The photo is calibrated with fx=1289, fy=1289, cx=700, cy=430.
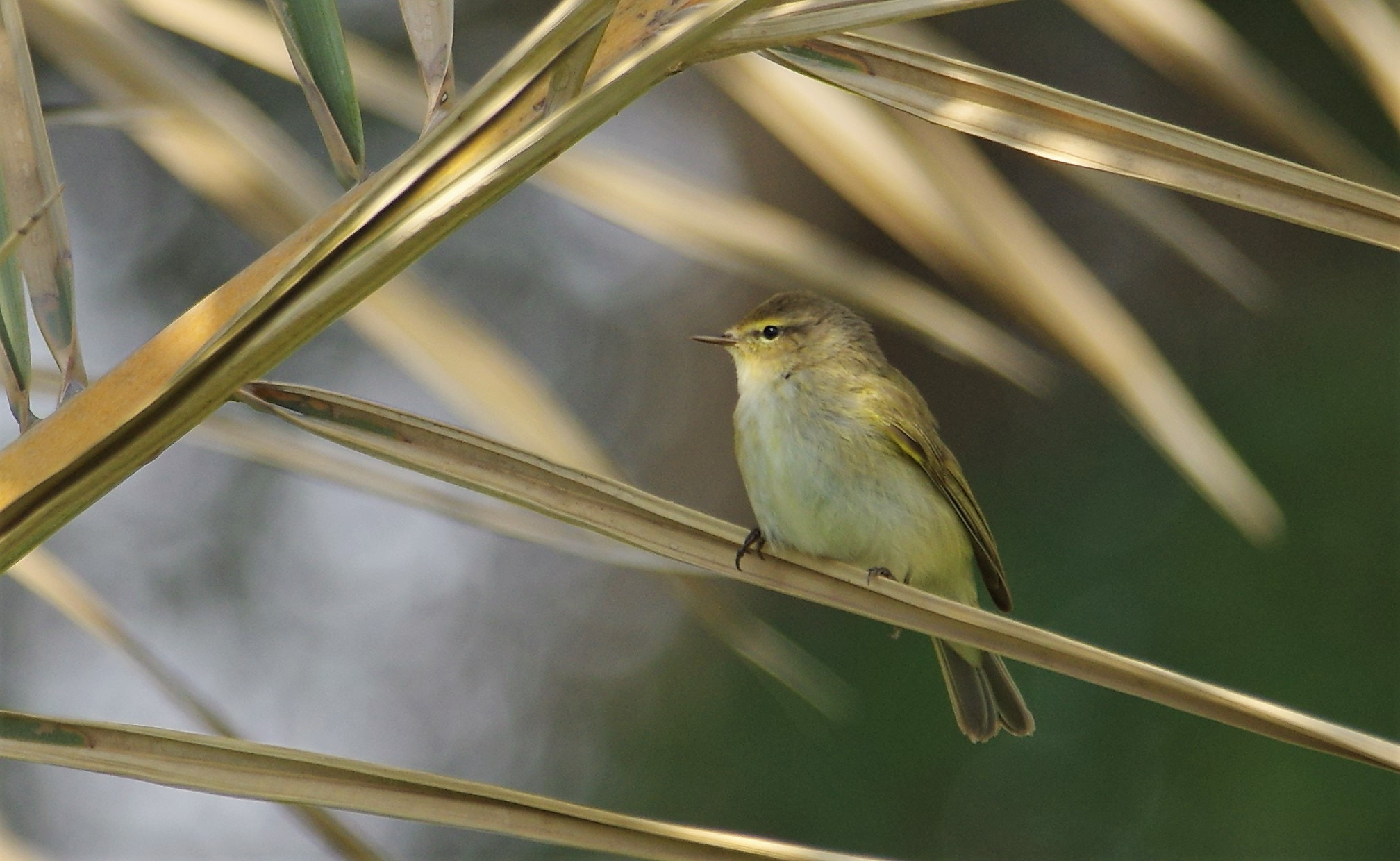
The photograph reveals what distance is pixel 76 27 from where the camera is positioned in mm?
1594

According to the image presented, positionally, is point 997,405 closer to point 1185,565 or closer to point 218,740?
point 1185,565

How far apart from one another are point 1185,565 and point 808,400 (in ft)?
6.87

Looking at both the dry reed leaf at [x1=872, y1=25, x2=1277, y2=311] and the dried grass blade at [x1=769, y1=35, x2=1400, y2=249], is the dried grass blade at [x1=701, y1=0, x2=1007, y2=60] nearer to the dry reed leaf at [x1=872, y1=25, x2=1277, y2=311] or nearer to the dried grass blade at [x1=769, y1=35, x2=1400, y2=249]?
the dried grass blade at [x1=769, y1=35, x2=1400, y2=249]

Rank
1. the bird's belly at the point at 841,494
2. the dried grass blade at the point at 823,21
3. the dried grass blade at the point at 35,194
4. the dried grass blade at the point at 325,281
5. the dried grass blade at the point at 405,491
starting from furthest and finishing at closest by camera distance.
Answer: the bird's belly at the point at 841,494
the dried grass blade at the point at 405,491
the dried grass blade at the point at 35,194
the dried grass blade at the point at 823,21
the dried grass blade at the point at 325,281

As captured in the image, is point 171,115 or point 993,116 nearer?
point 993,116

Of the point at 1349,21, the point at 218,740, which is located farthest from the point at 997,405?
the point at 218,740

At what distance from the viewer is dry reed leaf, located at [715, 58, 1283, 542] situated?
1.70m

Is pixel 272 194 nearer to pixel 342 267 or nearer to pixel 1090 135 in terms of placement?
pixel 342 267

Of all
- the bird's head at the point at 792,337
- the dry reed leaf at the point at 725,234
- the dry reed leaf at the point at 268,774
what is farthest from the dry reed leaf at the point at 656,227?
the bird's head at the point at 792,337

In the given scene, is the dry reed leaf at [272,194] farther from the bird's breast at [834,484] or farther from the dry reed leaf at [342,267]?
the bird's breast at [834,484]

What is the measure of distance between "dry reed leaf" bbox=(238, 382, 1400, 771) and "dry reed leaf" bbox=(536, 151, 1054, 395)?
0.86 meters

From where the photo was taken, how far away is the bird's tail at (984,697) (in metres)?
2.99

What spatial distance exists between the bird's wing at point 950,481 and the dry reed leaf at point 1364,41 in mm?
1622

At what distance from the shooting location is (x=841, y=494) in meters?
2.96
